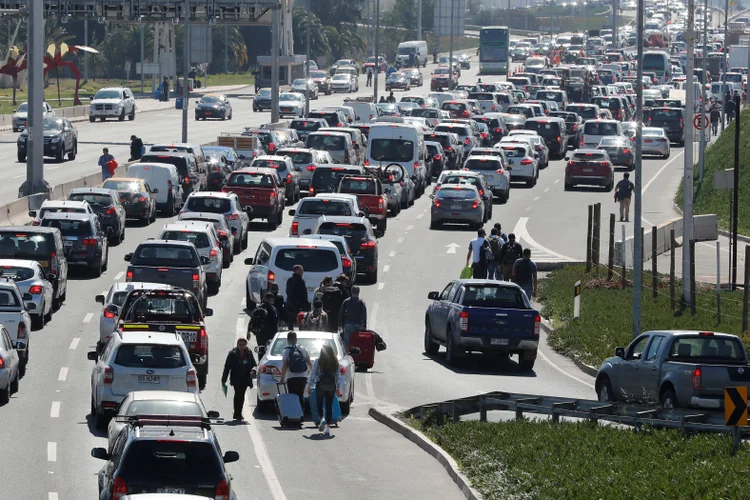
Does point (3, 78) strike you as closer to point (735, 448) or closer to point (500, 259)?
point (500, 259)

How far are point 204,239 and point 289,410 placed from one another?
12.5 metres

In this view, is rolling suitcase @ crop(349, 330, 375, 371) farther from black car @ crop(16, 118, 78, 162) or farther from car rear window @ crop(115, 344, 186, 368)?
black car @ crop(16, 118, 78, 162)

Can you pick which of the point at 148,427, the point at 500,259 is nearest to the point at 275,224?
the point at 500,259

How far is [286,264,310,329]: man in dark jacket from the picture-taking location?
29172 mm

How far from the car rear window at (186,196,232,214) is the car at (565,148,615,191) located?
71.1 feet

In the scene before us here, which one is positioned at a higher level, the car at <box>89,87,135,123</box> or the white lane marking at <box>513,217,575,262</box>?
the car at <box>89,87,135,123</box>

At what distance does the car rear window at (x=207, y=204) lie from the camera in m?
38.8

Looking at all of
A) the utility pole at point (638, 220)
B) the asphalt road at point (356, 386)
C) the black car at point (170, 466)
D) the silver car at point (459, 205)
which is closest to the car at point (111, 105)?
the asphalt road at point (356, 386)

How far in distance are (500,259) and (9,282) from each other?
12.2m

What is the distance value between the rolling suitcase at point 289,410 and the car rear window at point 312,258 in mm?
8663

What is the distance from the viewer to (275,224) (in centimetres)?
4528

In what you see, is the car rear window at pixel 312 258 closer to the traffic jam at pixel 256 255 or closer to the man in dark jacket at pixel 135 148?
the traffic jam at pixel 256 255

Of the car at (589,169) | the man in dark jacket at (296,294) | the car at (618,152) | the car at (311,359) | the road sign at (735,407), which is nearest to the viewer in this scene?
the road sign at (735,407)

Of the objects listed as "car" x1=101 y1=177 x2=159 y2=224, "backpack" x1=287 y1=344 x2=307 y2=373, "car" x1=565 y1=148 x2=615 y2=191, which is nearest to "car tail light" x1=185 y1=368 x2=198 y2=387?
"backpack" x1=287 y1=344 x2=307 y2=373
